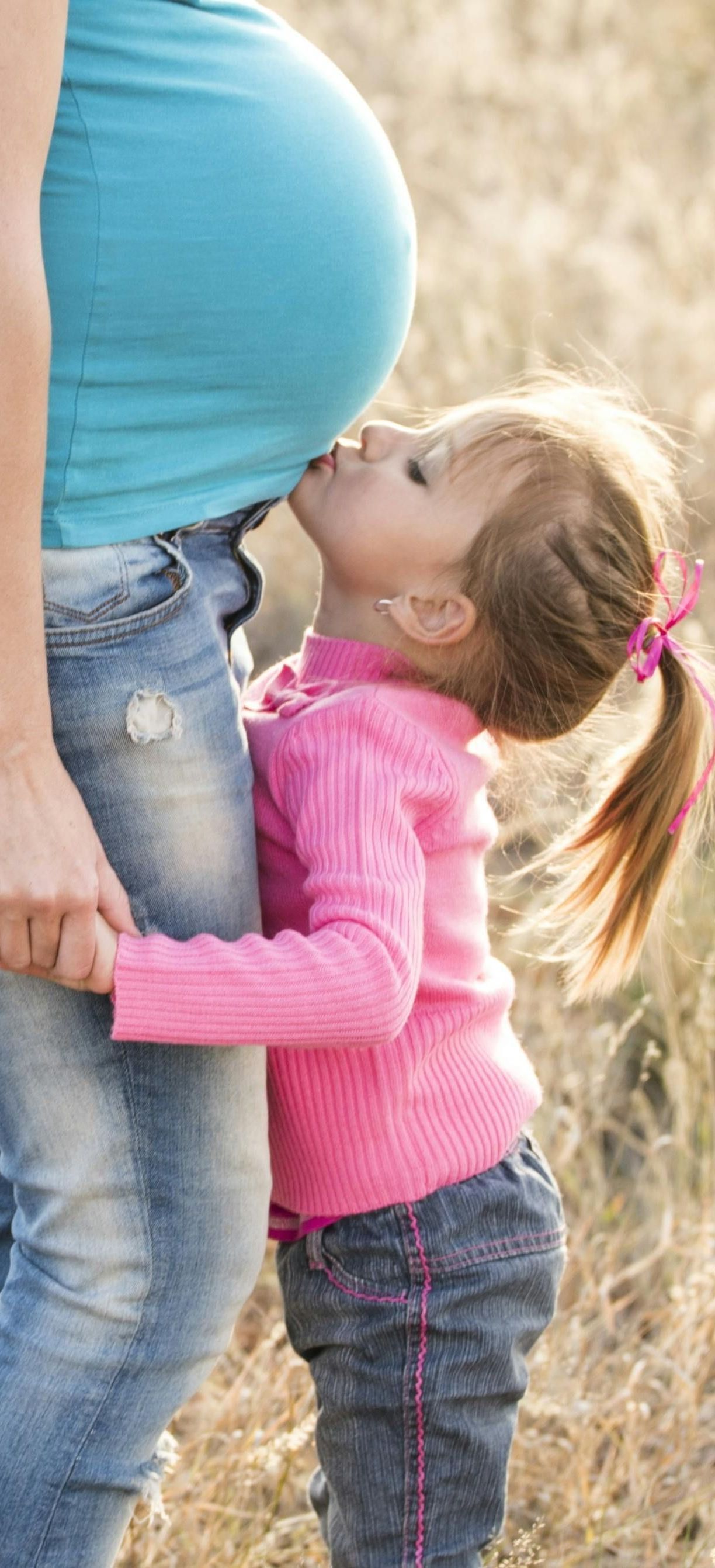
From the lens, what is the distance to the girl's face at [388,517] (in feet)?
5.79

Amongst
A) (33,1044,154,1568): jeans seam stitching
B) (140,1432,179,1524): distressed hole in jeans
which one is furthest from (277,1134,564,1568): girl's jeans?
(33,1044,154,1568): jeans seam stitching

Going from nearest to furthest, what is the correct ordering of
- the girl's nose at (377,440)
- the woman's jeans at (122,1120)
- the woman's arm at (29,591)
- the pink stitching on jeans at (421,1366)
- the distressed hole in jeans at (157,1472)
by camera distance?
the woman's arm at (29,591)
the woman's jeans at (122,1120)
the distressed hole in jeans at (157,1472)
the pink stitching on jeans at (421,1366)
the girl's nose at (377,440)

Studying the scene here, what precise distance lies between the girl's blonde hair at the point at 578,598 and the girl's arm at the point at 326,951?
0.24m

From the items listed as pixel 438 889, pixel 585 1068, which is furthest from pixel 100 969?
pixel 585 1068

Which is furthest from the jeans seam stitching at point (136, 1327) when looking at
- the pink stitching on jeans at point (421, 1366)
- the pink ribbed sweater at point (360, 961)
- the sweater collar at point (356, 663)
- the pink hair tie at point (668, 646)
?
the pink hair tie at point (668, 646)

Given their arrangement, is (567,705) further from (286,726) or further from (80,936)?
(80,936)

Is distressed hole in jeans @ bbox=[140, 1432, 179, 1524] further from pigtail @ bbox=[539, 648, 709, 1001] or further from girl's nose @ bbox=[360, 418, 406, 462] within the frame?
girl's nose @ bbox=[360, 418, 406, 462]

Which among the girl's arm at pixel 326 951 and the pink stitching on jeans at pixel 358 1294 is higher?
the girl's arm at pixel 326 951

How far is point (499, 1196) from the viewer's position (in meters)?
1.78

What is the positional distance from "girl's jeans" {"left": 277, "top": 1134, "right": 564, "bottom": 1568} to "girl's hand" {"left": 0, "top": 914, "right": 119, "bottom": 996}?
0.48m

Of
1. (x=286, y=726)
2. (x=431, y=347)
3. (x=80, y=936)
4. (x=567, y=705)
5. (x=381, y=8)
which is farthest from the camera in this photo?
(x=381, y=8)

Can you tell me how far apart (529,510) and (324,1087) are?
67 cm

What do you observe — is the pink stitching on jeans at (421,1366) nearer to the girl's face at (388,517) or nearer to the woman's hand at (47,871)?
the woman's hand at (47,871)

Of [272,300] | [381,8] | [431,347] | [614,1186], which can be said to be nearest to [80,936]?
[272,300]
